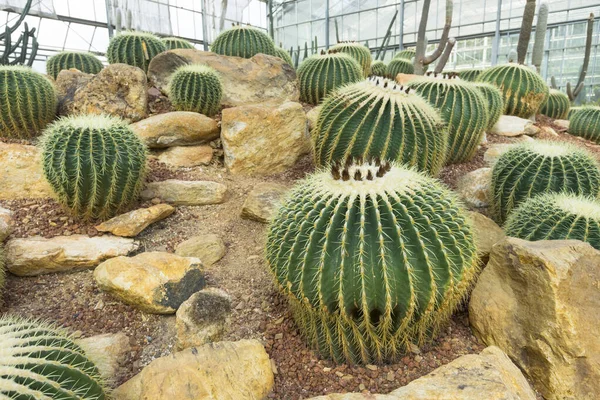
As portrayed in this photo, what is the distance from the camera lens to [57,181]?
3.36 meters

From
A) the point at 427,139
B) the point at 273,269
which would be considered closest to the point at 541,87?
the point at 427,139

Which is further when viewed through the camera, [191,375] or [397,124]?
[397,124]

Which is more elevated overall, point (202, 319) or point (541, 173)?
point (541, 173)

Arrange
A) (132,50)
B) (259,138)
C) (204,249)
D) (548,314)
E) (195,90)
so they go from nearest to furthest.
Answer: (548,314) < (204,249) < (259,138) < (195,90) < (132,50)

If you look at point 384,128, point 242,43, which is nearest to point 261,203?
point 384,128

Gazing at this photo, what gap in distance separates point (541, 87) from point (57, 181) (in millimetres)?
7284

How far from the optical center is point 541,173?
3.57m

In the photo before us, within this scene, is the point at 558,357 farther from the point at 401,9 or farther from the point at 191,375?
the point at 401,9

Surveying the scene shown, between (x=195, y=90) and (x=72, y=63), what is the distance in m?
4.68

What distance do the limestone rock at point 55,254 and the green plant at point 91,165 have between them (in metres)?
0.35

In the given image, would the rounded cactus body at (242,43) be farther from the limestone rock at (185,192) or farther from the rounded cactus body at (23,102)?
the limestone rock at (185,192)

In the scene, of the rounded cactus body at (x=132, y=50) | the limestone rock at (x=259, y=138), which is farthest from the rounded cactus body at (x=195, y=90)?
the rounded cactus body at (x=132, y=50)

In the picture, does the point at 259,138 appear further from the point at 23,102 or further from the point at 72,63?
the point at 72,63

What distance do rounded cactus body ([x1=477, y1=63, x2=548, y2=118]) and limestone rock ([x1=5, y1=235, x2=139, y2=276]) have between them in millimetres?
6478
